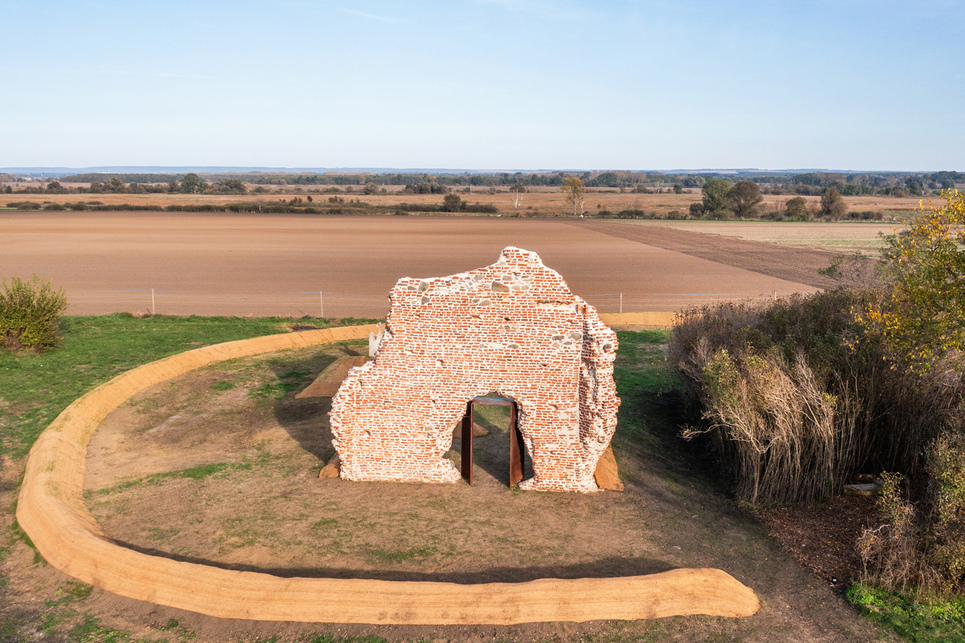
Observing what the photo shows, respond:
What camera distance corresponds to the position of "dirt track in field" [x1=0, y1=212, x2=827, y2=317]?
3441cm

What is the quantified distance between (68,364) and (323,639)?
15445mm

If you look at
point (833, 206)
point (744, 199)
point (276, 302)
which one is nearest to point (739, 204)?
point (744, 199)

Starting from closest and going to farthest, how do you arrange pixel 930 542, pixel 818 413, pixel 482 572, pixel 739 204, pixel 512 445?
1. pixel 930 542
2. pixel 482 572
3. pixel 818 413
4. pixel 512 445
5. pixel 739 204

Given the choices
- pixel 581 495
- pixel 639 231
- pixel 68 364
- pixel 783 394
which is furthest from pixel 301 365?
pixel 639 231

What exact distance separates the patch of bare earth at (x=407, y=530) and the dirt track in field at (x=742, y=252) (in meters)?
32.7

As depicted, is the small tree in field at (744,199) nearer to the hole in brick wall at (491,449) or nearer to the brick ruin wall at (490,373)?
the hole in brick wall at (491,449)

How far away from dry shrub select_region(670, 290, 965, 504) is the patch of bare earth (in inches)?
43.9

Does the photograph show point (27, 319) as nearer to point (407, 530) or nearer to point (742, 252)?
point (407, 530)

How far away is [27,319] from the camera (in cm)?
2102

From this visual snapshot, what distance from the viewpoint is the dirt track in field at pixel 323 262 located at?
1355 inches

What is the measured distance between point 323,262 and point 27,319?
90.0 feet

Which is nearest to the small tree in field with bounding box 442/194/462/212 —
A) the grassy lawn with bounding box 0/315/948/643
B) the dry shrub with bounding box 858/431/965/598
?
the grassy lawn with bounding box 0/315/948/643

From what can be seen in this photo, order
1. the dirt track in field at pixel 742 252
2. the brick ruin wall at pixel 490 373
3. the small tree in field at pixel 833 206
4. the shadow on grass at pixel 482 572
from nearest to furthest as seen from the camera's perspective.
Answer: the shadow on grass at pixel 482 572 → the brick ruin wall at pixel 490 373 → the dirt track in field at pixel 742 252 → the small tree in field at pixel 833 206

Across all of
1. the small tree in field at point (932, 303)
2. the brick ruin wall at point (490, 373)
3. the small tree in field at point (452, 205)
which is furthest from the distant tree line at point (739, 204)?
the brick ruin wall at point (490, 373)
